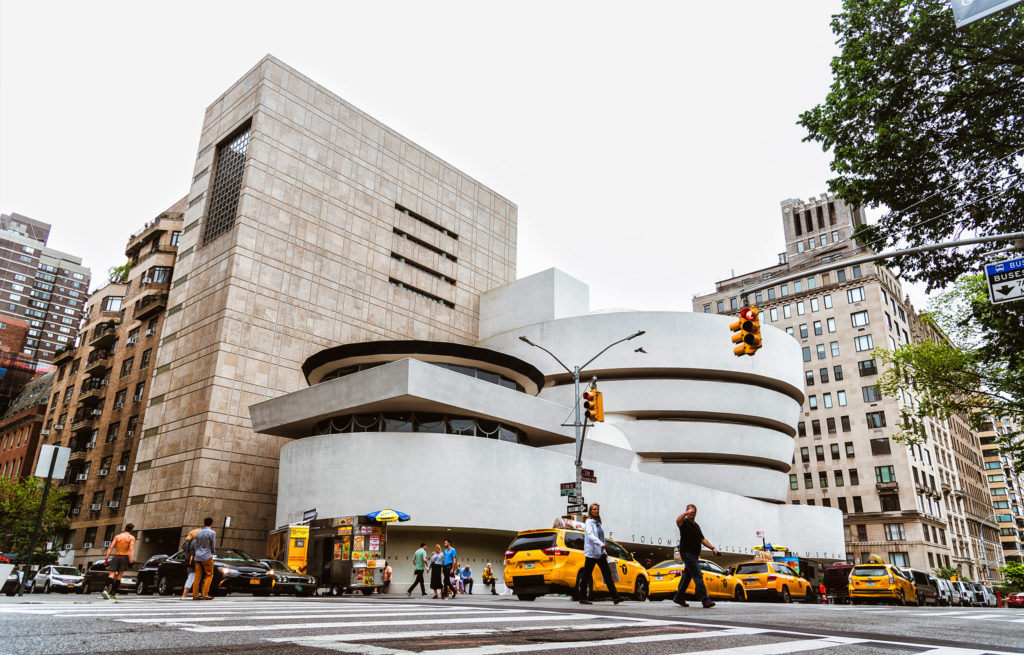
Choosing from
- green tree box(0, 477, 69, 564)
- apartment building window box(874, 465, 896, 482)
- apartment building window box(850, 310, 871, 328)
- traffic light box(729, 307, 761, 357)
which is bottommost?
green tree box(0, 477, 69, 564)

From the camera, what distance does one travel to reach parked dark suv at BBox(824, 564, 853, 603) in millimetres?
30922

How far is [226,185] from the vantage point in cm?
4978

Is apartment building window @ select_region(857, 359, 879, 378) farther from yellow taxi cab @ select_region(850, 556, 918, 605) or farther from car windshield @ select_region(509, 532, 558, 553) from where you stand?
car windshield @ select_region(509, 532, 558, 553)

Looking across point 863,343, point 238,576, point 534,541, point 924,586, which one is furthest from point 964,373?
point 863,343

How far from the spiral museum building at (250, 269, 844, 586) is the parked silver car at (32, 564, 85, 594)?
9.64 m

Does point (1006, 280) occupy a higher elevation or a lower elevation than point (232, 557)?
higher

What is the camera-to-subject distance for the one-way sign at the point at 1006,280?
37.3 feet

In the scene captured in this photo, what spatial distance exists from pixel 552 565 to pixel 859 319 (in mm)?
79835

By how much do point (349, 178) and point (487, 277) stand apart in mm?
17038

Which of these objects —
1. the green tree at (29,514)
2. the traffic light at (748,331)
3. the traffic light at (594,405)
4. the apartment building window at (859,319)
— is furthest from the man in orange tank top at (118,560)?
the apartment building window at (859,319)

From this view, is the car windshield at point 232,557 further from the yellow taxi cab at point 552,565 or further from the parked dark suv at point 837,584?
the parked dark suv at point 837,584

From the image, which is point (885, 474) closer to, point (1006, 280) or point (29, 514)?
point (1006, 280)

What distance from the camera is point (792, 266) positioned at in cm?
9638

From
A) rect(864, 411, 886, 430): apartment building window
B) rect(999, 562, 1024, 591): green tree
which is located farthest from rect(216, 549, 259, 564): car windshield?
rect(864, 411, 886, 430): apartment building window
